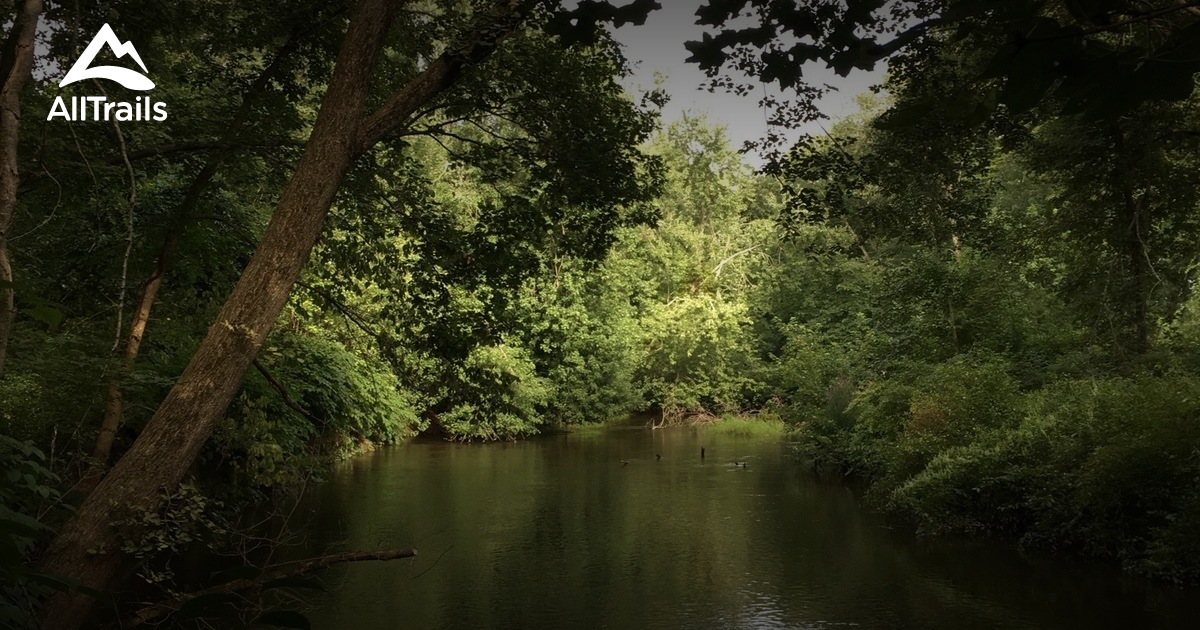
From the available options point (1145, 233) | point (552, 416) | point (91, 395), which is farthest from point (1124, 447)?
point (552, 416)

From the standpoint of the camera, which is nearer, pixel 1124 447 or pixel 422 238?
pixel 422 238

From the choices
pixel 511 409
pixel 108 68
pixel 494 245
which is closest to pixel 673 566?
pixel 494 245

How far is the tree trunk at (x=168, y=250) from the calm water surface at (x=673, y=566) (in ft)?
8.95

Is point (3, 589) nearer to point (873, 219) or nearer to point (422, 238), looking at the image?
point (422, 238)

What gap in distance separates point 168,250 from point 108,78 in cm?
187

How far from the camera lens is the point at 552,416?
30.7 meters

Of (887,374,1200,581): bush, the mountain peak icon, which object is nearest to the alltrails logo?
the mountain peak icon

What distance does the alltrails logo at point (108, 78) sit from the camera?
7.54 m

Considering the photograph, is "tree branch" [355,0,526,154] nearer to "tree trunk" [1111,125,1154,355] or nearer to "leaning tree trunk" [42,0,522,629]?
"leaning tree trunk" [42,0,522,629]

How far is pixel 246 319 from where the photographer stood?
186 inches

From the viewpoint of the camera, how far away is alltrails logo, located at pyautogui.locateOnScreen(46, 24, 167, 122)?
7539 millimetres

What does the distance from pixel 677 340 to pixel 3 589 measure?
103ft

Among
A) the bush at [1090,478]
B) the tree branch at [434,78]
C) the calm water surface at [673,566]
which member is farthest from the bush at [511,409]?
the tree branch at [434,78]

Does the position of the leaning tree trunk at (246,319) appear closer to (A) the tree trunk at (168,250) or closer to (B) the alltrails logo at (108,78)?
(B) the alltrails logo at (108,78)
